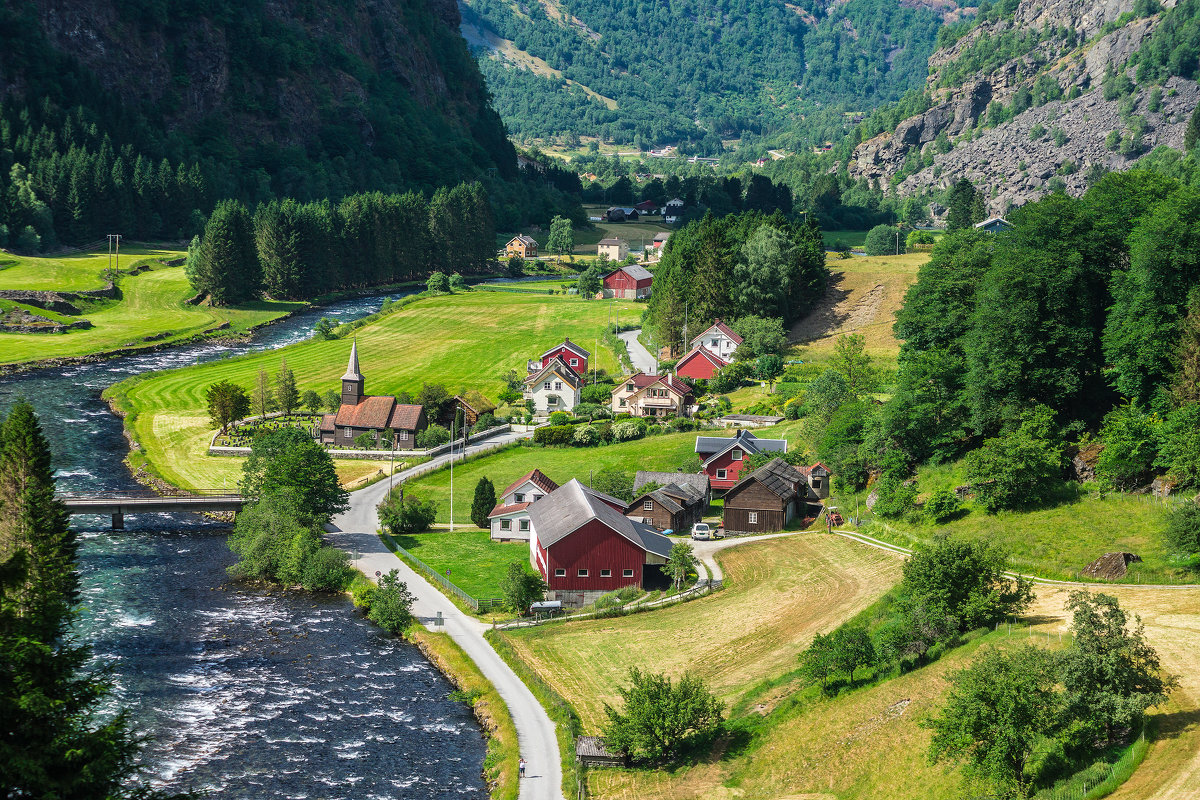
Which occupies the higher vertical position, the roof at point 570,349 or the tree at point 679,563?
the roof at point 570,349

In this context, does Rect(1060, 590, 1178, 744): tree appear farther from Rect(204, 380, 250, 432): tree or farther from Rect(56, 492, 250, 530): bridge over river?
Rect(204, 380, 250, 432): tree

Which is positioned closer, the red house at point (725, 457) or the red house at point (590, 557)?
the red house at point (590, 557)

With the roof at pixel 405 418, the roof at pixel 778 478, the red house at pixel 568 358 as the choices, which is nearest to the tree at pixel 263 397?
the roof at pixel 405 418

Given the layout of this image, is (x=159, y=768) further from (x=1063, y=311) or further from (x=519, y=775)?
(x=1063, y=311)

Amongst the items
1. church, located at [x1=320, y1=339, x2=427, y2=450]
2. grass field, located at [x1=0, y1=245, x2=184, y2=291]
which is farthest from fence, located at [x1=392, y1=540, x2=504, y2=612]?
grass field, located at [x1=0, y1=245, x2=184, y2=291]

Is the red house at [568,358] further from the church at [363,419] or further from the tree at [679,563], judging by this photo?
the tree at [679,563]

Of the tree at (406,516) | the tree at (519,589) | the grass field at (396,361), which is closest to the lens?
the tree at (519,589)

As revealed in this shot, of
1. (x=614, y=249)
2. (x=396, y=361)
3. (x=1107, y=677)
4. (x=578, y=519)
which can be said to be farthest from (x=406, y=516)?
(x=614, y=249)

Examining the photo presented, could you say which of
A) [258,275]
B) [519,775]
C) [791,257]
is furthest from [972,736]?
[258,275]
